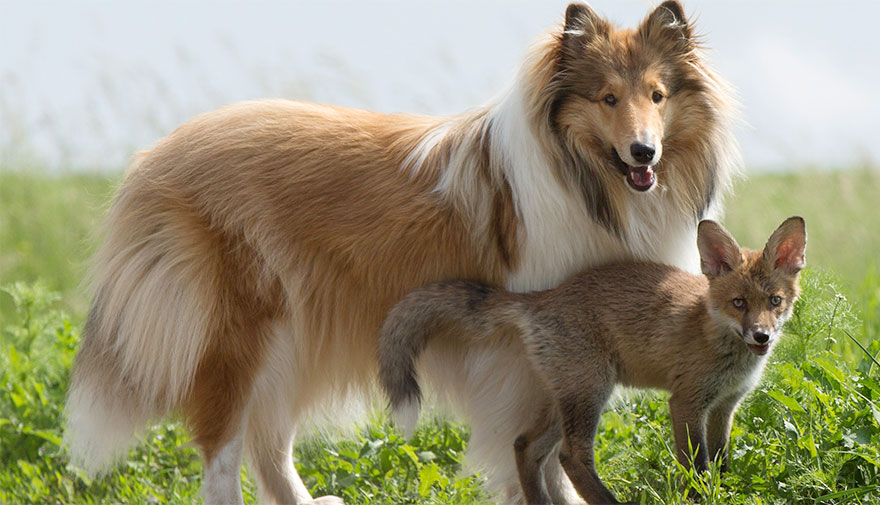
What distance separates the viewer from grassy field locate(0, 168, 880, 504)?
13.5ft

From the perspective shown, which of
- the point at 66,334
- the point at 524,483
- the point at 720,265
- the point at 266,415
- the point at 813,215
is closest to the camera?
the point at 720,265

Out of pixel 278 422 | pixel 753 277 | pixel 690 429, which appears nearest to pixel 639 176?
pixel 753 277

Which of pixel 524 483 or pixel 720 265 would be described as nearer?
pixel 720 265

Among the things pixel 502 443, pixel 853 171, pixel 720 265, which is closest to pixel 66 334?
pixel 502 443

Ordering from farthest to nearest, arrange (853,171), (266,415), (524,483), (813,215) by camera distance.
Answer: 1. (853,171)
2. (813,215)
3. (266,415)
4. (524,483)

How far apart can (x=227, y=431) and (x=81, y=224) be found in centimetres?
623

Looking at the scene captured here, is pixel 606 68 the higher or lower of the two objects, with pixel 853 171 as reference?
higher

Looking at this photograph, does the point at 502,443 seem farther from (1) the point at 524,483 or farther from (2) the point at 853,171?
(2) the point at 853,171

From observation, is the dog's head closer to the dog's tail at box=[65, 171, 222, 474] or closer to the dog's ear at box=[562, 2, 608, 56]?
the dog's ear at box=[562, 2, 608, 56]

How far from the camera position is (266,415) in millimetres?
4773

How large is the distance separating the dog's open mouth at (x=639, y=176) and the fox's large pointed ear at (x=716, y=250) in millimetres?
260

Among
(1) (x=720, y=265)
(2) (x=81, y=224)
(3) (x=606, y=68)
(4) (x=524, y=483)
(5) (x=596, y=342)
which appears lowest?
(2) (x=81, y=224)

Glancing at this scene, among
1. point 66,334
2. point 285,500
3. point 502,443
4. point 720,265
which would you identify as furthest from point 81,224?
point 720,265

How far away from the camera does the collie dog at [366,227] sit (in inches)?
170
